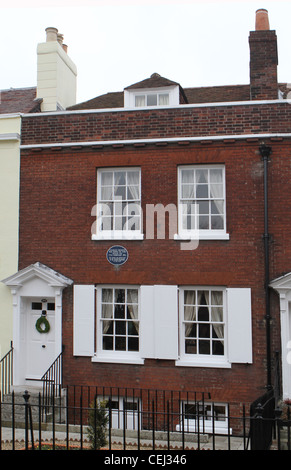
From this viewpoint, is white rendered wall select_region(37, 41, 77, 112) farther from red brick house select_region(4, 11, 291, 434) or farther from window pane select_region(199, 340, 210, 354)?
window pane select_region(199, 340, 210, 354)

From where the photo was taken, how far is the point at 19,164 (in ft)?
42.0

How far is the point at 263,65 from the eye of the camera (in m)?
12.0

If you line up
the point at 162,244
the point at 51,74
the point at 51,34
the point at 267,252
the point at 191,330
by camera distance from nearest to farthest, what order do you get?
the point at 267,252 < the point at 191,330 < the point at 162,244 < the point at 51,74 < the point at 51,34

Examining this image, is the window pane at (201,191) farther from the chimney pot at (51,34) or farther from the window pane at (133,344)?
the chimney pot at (51,34)

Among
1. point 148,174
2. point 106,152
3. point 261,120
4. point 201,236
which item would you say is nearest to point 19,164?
point 106,152

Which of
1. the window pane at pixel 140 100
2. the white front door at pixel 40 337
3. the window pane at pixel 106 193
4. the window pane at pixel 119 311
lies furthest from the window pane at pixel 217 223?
the white front door at pixel 40 337

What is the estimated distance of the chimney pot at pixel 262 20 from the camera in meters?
12.7

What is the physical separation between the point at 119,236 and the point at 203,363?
3596 millimetres

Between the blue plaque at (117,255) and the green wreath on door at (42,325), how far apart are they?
2285 millimetres

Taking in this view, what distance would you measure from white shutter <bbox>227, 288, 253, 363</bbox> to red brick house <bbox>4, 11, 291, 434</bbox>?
0.07ft

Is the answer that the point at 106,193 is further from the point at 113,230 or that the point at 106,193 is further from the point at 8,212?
the point at 8,212

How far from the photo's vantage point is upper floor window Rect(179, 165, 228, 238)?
11.8m

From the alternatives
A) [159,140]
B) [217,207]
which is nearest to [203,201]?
[217,207]

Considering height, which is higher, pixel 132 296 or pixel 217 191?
pixel 217 191
